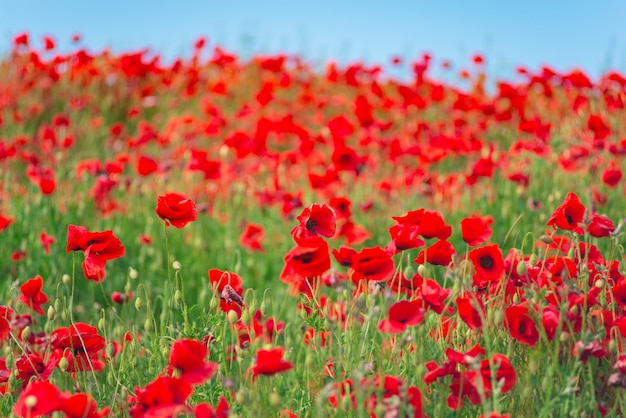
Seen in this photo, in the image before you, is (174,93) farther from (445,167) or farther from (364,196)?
(364,196)

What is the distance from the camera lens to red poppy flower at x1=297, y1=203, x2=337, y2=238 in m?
1.89

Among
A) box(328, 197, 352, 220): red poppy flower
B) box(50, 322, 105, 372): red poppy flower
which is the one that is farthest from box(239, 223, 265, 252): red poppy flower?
box(50, 322, 105, 372): red poppy flower

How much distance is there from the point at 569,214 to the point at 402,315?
59 cm

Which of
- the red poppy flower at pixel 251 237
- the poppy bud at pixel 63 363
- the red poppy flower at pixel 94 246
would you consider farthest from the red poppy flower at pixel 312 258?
the red poppy flower at pixel 251 237

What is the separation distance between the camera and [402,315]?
164 cm

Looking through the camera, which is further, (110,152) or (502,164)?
(110,152)

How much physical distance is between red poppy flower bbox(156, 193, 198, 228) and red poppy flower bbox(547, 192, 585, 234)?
0.86 meters

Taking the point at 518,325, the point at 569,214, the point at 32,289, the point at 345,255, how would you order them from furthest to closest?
the point at 32,289
the point at 569,214
the point at 345,255
the point at 518,325

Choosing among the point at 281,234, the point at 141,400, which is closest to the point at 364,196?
the point at 281,234

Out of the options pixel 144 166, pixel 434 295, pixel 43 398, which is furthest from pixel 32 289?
pixel 144 166

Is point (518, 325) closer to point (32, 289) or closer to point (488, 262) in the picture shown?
point (488, 262)

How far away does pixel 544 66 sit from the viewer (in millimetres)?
5668

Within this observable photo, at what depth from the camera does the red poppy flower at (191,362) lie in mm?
1517

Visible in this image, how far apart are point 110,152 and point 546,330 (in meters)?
5.44
